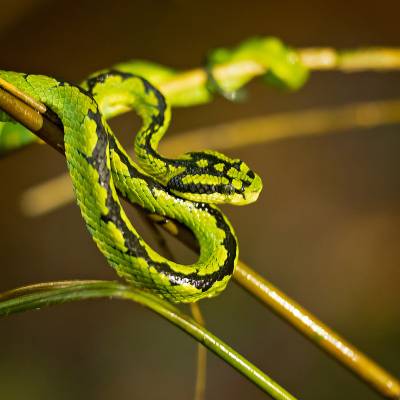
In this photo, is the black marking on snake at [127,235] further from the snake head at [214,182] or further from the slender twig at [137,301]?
the slender twig at [137,301]

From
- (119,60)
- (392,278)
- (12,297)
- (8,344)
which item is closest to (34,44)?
(119,60)

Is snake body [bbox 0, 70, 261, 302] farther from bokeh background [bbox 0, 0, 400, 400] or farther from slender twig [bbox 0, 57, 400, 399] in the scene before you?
bokeh background [bbox 0, 0, 400, 400]

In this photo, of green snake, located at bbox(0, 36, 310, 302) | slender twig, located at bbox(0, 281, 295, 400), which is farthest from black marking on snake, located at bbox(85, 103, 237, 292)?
slender twig, located at bbox(0, 281, 295, 400)

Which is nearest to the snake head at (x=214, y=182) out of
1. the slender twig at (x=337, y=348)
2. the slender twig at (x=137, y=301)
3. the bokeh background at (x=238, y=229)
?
the slender twig at (x=337, y=348)

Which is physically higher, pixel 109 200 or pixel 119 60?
pixel 109 200

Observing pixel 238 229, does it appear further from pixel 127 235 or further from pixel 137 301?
pixel 137 301

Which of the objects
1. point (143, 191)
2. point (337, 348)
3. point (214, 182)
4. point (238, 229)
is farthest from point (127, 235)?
point (238, 229)

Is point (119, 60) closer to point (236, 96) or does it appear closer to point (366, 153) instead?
point (366, 153)
